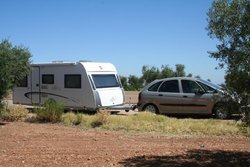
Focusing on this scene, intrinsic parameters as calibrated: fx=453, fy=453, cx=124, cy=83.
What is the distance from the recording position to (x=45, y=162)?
8.22 metres

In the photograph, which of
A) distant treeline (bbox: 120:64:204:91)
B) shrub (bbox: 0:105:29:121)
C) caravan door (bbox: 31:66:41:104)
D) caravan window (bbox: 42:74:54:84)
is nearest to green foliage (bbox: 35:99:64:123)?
shrub (bbox: 0:105:29:121)

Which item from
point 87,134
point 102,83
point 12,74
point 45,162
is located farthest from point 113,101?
point 45,162

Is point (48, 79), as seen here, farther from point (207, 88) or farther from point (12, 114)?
point (207, 88)

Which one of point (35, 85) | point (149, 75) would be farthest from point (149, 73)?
point (35, 85)

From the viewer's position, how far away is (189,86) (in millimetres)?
17406

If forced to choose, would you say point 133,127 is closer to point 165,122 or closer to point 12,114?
point 165,122

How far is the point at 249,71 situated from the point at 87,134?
5926mm

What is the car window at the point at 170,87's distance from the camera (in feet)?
57.7

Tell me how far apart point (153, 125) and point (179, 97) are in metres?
4.40

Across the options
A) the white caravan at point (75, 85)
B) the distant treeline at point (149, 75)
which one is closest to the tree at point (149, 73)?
the distant treeline at point (149, 75)

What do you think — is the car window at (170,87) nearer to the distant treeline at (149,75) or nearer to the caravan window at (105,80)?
the caravan window at (105,80)

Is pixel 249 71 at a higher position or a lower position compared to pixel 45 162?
higher

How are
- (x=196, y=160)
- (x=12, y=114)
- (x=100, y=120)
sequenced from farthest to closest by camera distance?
(x=12, y=114)
(x=100, y=120)
(x=196, y=160)

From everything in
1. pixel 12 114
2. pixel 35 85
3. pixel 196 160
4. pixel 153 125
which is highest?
pixel 35 85
